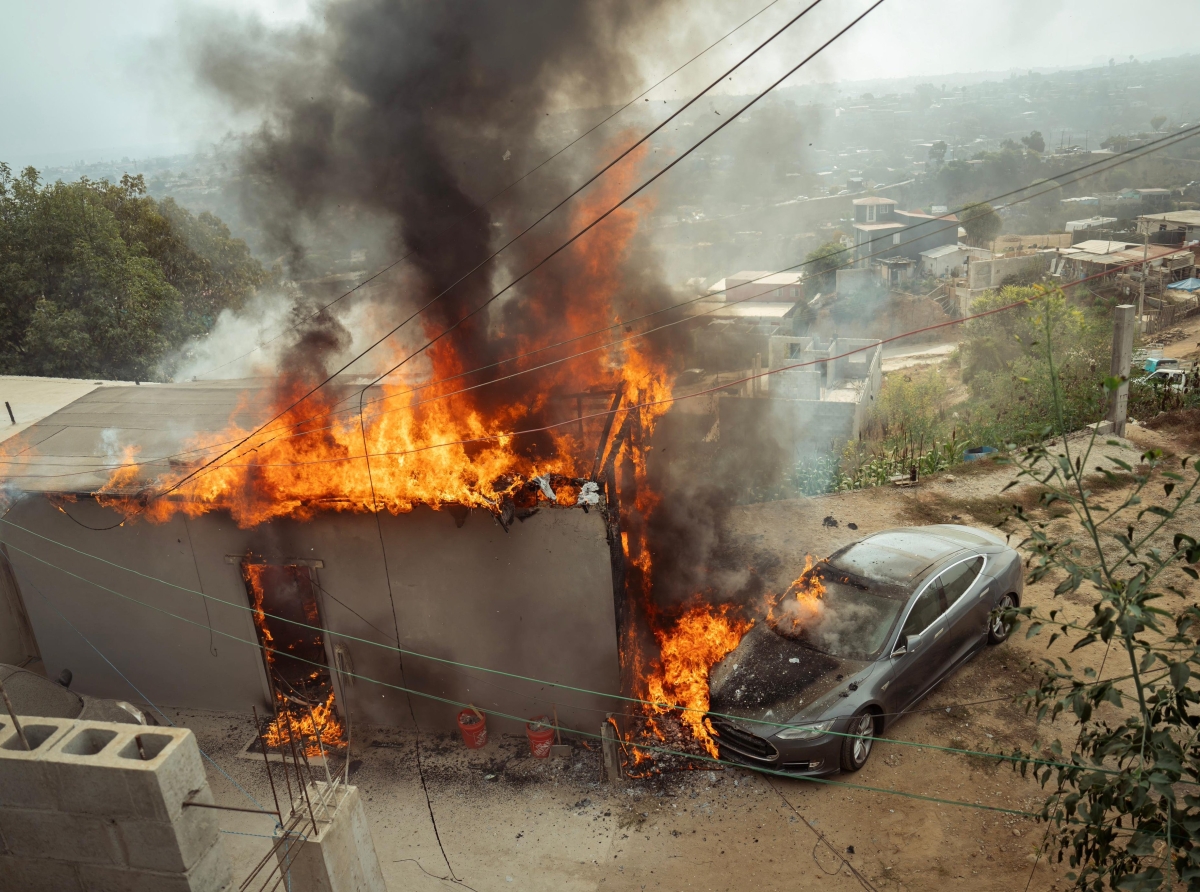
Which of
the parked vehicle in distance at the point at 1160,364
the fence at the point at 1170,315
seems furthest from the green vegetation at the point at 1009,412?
the fence at the point at 1170,315

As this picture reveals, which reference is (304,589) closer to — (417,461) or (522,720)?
(417,461)

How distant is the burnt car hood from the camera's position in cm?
741

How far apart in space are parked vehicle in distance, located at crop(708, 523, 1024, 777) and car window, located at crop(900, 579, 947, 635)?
0.5 inches

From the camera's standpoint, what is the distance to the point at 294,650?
9.26m

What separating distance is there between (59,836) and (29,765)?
55cm

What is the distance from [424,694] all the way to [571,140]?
27.7ft

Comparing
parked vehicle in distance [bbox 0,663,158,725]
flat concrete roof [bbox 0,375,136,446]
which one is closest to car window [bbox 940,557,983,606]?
parked vehicle in distance [bbox 0,663,158,725]

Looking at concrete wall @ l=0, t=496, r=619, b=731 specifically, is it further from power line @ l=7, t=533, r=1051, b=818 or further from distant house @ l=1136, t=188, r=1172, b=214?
distant house @ l=1136, t=188, r=1172, b=214

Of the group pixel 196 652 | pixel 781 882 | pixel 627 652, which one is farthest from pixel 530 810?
pixel 196 652

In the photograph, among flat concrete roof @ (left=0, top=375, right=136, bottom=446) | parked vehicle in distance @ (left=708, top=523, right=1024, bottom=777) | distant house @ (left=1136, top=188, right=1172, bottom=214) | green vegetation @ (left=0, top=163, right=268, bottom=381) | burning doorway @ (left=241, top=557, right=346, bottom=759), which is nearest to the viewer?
parked vehicle in distance @ (left=708, top=523, right=1024, bottom=777)

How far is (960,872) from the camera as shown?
645 cm

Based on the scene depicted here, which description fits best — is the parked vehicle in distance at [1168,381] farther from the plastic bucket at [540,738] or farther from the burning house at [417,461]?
the plastic bucket at [540,738]

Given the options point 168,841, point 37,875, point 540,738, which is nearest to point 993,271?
point 540,738

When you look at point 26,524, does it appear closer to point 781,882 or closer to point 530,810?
point 530,810
